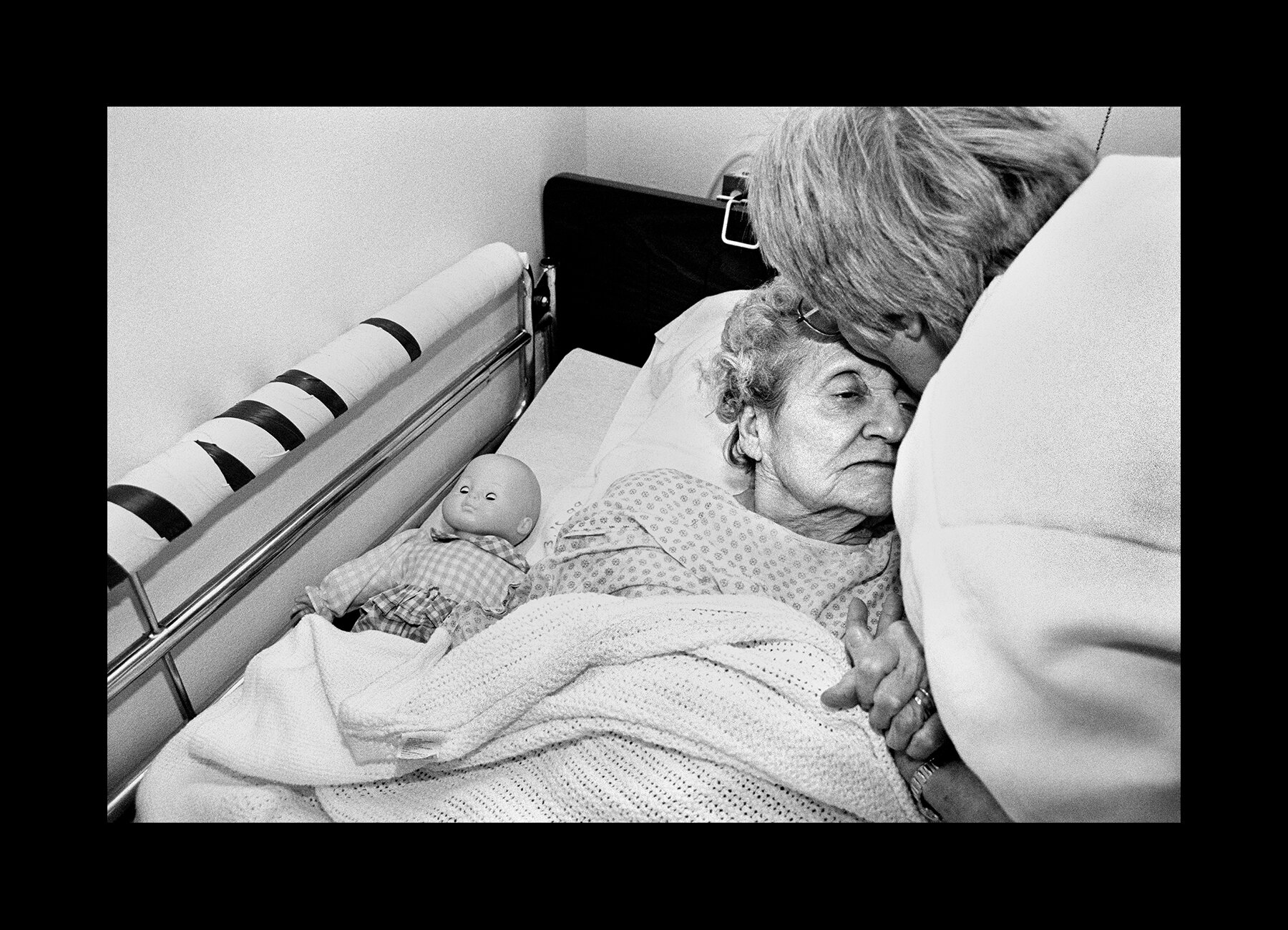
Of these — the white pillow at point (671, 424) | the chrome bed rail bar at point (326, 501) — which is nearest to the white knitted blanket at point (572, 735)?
the chrome bed rail bar at point (326, 501)

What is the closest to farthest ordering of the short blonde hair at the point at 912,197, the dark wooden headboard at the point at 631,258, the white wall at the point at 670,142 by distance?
the short blonde hair at the point at 912,197 → the dark wooden headboard at the point at 631,258 → the white wall at the point at 670,142

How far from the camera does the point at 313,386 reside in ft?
4.43

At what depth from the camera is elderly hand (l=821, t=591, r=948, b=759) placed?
0.95m

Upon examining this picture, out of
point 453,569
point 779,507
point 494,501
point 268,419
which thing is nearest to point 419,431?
point 494,501

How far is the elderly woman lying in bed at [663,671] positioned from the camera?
955 millimetres

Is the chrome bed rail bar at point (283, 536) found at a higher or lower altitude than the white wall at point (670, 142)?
lower

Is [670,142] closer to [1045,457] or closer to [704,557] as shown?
[704,557]

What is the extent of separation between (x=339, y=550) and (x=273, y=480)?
27cm

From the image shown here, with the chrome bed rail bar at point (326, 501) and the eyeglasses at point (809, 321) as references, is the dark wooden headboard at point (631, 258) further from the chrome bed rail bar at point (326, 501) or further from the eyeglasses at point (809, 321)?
the eyeglasses at point (809, 321)

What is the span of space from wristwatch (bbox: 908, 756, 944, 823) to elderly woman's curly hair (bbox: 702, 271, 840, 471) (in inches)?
21.6

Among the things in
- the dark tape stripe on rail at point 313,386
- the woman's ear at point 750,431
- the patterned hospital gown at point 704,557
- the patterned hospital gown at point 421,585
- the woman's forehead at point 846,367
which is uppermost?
the woman's forehead at point 846,367

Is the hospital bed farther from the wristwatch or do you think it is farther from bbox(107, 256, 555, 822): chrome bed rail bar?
the wristwatch

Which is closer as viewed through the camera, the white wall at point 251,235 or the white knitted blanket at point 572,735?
the white knitted blanket at point 572,735
